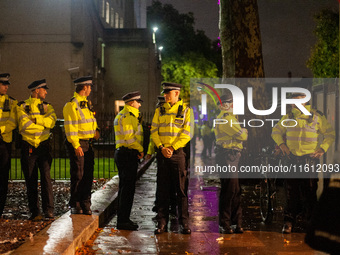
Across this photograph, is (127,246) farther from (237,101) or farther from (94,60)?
(94,60)

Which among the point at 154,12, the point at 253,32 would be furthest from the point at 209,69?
the point at 253,32

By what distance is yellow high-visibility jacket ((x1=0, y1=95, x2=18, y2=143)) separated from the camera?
25.6 feet

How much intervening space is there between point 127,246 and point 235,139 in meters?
2.15

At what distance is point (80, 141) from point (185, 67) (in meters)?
48.7

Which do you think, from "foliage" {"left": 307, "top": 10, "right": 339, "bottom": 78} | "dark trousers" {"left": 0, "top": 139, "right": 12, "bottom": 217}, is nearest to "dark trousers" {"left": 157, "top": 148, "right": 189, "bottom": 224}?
"dark trousers" {"left": 0, "top": 139, "right": 12, "bottom": 217}

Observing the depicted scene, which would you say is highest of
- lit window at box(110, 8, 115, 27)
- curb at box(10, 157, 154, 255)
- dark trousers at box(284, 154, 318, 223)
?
lit window at box(110, 8, 115, 27)

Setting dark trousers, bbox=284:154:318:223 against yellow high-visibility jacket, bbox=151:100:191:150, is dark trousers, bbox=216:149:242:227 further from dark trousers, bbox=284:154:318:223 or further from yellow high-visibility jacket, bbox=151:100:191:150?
dark trousers, bbox=284:154:318:223

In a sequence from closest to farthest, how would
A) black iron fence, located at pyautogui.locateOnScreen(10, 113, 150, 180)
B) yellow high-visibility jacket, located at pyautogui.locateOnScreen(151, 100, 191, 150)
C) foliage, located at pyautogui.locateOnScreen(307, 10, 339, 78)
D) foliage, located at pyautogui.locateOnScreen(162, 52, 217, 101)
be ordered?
yellow high-visibility jacket, located at pyautogui.locateOnScreen(151, 100, 191, 150) < black iron fence, located at pyautogui.locateOnScreen(10, 113, 150, 180) < foliage, located at pyautogui.locateOnScreen(307, 10, 339, 78) < foliage, located at pyautogui.locateOnScreen(162, 52, 217, 101)

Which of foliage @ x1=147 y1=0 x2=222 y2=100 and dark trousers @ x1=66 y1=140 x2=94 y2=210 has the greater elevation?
foliage @ x1=147 y1=0 x2=222 y2=100

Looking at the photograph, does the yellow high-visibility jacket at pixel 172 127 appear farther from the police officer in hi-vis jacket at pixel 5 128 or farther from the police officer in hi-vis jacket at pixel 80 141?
the police officer in hi-vis jacket at pixel 5 128

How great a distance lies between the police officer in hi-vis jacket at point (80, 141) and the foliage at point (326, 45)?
33.8 metres

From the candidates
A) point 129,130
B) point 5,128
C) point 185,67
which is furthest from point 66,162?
point 185,67

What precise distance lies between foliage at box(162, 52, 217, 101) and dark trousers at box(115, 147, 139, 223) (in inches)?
1890

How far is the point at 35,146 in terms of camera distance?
7895 mm
